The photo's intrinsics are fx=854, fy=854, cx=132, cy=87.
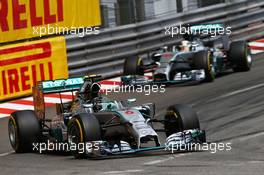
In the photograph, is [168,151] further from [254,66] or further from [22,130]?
[254,66]

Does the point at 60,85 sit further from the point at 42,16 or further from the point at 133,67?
the point at 133,67

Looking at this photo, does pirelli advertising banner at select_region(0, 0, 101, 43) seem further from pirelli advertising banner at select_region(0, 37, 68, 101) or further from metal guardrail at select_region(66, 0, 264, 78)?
metal guardrail at select_region(66, 0, 264, 78)

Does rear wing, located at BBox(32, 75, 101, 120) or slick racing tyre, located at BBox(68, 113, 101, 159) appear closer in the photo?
slick racing tyre, located at BBox(68, 113, 101, 159)

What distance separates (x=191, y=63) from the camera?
19.1 m

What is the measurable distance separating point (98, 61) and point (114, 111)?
9.02 meters

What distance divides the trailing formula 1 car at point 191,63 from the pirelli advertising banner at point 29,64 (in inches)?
63.5

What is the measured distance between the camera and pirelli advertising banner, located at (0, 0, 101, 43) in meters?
18.7

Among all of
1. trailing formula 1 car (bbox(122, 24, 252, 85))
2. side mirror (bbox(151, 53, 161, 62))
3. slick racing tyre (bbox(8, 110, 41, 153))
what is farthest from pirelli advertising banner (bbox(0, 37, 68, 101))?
slick racing tyre (bbox(8, 110, 41, 153))

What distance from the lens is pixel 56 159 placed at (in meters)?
11.9

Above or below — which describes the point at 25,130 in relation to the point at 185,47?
below

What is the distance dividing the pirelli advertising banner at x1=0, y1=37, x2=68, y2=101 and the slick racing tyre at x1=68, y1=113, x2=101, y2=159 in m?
7.09

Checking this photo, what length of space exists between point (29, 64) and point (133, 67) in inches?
96.6

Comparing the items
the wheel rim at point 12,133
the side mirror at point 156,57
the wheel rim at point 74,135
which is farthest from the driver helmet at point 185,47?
the wheel rim at point 74,135

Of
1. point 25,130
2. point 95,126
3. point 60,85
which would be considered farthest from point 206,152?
point 60,85
